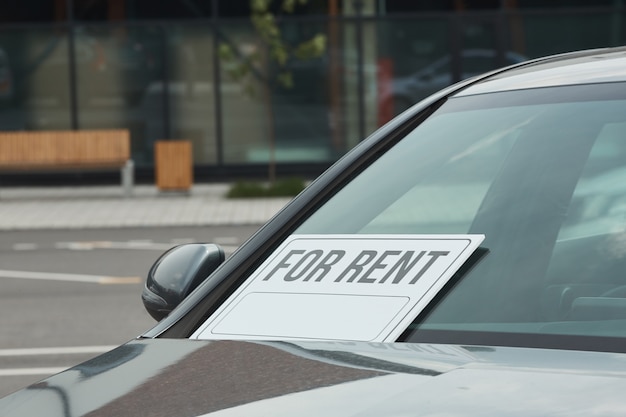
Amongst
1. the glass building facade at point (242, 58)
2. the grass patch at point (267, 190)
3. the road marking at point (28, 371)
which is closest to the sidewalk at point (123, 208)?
the grass patch at point (267, 190)

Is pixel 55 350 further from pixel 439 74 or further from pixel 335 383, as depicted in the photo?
pixel 439 74

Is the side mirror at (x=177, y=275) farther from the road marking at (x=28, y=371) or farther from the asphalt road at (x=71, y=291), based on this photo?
the road marking at (x=28, y=371)

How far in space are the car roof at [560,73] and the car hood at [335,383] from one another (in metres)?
0.76

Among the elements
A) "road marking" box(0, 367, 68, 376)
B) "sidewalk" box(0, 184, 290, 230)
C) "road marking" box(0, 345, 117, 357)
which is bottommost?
"sidewalk" box(0, 184, 290, 230)

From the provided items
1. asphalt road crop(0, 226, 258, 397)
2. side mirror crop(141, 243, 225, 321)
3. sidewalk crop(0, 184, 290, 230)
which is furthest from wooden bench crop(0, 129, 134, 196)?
side mirror crop(141, 243, 225, 321)

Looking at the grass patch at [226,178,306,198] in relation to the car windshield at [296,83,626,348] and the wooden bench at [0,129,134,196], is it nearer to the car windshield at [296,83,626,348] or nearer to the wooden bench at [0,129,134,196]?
the wooden bench at [0,129,134,196]

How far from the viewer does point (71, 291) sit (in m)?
11.3

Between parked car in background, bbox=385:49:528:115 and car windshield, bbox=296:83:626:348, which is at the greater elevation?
car windshield, bbox=296:83:626:348

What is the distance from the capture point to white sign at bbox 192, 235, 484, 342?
2363mm

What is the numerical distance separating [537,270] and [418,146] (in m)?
0.52

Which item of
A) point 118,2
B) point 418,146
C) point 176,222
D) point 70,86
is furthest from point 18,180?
point 418,146

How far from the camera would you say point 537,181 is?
254cm

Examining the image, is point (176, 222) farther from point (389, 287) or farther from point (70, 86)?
point (389, 287)

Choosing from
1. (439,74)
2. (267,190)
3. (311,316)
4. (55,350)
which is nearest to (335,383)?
(311,316)
